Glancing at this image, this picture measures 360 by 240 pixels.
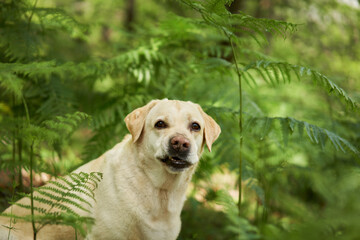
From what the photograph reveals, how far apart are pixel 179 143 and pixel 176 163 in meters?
0.24

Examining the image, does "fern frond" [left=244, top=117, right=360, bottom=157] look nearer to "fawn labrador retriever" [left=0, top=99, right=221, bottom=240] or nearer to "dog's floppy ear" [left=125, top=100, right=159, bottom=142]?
"fawn labrador retriever" [left=0, top=99, right=221, bottom=240]

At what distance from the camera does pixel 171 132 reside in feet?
9.50

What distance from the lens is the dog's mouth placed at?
2.85m

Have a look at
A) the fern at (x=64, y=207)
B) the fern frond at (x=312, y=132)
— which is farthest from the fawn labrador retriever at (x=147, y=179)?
the fern frond at (x=312, y=132)

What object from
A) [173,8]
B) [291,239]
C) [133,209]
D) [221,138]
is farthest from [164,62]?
[173,8]

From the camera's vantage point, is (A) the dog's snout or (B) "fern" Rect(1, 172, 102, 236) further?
(A) the dog's snout

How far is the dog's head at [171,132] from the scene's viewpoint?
2.80 m

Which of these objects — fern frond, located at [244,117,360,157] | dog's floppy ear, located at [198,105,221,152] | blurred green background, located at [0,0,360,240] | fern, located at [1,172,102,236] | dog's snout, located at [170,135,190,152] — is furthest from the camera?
blurred green background, located at [0,0,360,240]

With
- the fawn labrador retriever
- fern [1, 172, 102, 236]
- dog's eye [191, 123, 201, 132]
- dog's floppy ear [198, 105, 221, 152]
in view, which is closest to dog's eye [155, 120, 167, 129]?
the fawn labrador retriever

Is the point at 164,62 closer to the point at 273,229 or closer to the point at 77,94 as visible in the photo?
the point at 77,94

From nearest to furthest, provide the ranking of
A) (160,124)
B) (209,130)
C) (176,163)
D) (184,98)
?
(176,163), (160,124), (209,130), (184,98)

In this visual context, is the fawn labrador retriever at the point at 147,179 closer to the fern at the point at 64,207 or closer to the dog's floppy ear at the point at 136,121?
the dog's floppy ear at the point at 136,121

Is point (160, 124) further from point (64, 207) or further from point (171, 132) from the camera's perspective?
point (64, 207)

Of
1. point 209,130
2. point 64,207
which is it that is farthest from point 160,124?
point 64,207
